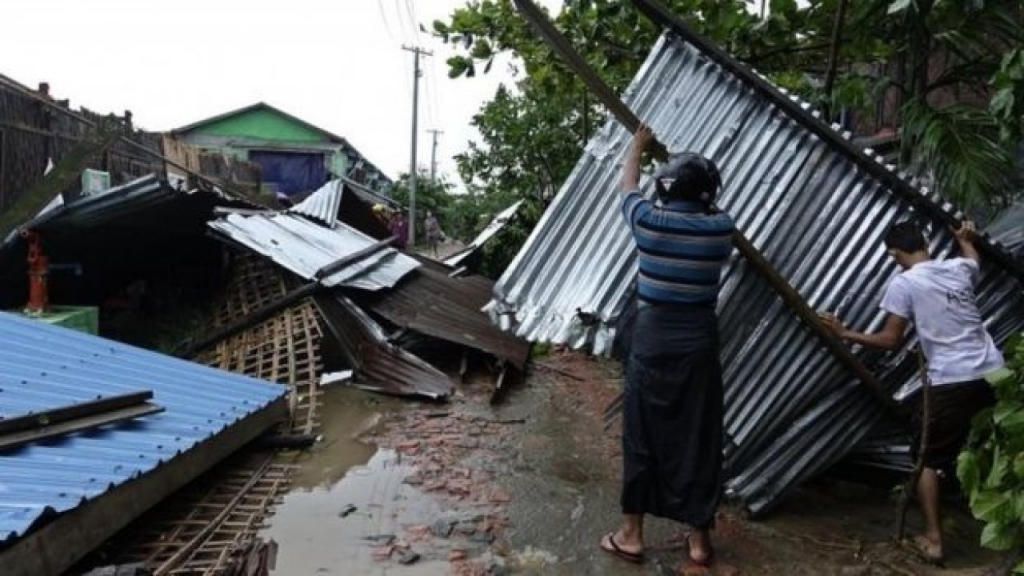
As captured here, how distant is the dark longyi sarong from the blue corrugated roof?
2270 millimetres

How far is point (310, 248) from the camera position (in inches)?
344

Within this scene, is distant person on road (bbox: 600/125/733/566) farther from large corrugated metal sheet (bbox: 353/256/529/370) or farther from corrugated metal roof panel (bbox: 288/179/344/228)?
corrugated metal roof panel (bbox: 288/179/344/228)

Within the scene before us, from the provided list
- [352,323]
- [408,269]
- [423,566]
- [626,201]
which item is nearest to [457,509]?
[423,566]

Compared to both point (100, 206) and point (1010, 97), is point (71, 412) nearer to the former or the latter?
point (100, 206)

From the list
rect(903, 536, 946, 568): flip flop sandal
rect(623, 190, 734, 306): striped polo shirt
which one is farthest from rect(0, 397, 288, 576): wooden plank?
rect(903, 536, 946, 568): flip flop sandal

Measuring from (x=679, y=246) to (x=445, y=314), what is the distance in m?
5.39

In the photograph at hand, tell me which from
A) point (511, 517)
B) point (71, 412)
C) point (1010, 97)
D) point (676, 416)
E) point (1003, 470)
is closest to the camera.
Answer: point (1003, 470)

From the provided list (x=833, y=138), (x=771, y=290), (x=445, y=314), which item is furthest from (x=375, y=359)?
(x=833, y=138)

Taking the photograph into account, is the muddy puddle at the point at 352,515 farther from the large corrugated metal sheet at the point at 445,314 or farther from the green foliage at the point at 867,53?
the green foliage at the point at 867,53

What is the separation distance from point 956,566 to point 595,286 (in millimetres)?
2195

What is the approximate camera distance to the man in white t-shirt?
352 cm

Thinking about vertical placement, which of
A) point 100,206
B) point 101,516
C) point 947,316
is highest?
point 100,206

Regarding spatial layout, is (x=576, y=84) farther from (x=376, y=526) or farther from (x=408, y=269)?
(x=376, y=526)

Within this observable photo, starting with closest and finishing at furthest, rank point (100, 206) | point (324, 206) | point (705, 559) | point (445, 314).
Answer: point (705, 559), point (100, 206), point (445, 314), point (324, 206)
